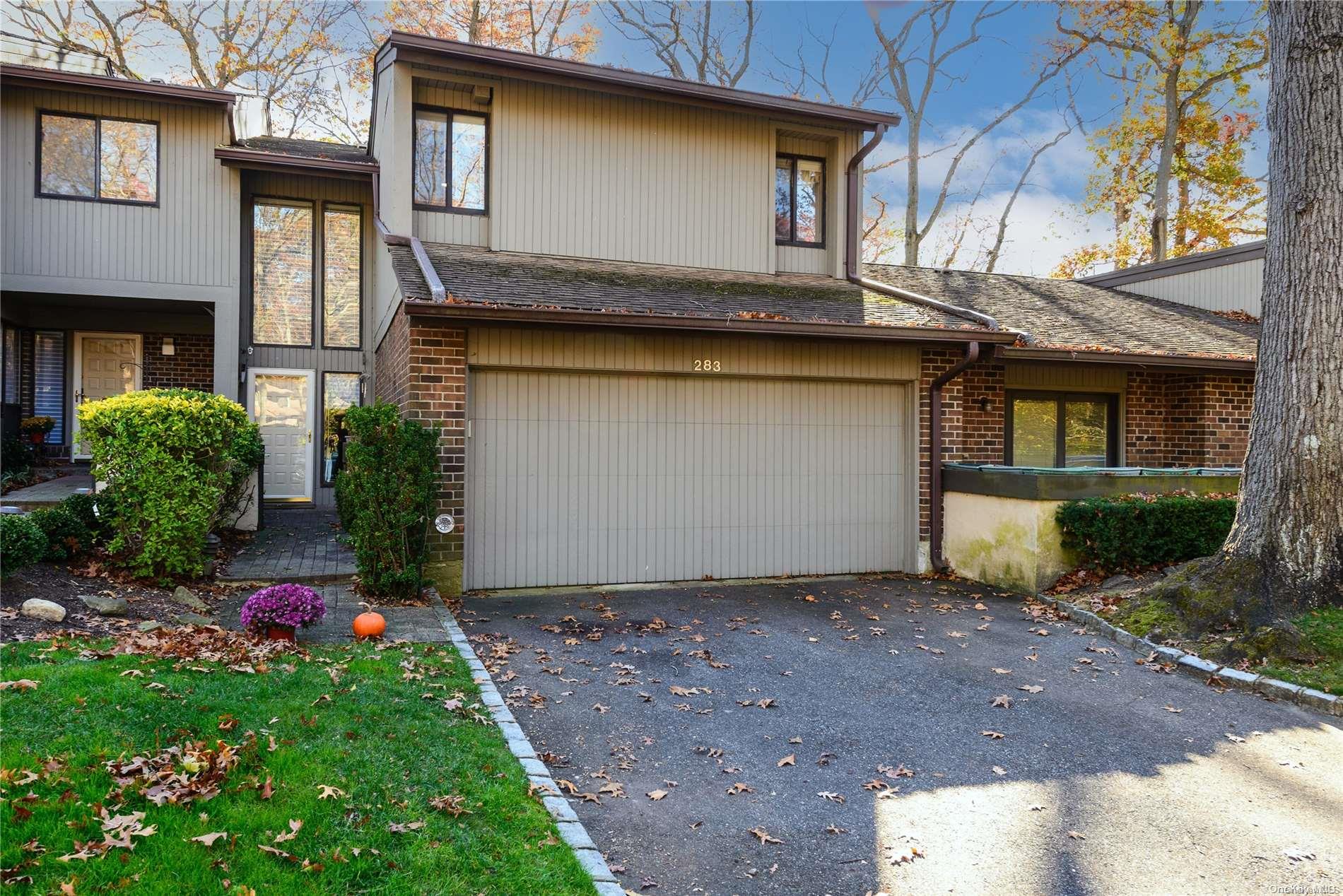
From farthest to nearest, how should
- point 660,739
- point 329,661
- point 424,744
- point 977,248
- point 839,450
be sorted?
point 977,248 → point 839,450 → point 329,661 → point 660,739 → point 424,744

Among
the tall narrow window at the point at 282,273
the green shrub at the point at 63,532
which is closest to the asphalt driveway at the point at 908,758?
the green shrub at the point at 63,532

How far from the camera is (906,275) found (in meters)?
13.1

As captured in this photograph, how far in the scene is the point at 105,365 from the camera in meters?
13.7

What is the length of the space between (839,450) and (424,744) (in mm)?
6380

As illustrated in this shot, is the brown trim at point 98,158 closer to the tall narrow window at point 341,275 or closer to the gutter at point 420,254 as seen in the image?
the tall narrow window at point 341,275

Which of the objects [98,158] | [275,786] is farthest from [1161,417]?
[98,158]

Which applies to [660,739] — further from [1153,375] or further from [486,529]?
[1153,375]

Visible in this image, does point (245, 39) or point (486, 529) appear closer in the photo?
point (486, 529)

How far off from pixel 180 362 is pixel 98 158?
3641 millimetres

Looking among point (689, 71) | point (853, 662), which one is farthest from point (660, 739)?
point (689, 71)

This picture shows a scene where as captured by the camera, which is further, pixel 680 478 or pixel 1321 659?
pixel 680 478

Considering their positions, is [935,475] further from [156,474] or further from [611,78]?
[156,474]

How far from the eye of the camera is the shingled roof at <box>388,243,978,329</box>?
7.84 metres

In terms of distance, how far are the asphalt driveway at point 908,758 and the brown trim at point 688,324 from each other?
2.63m
